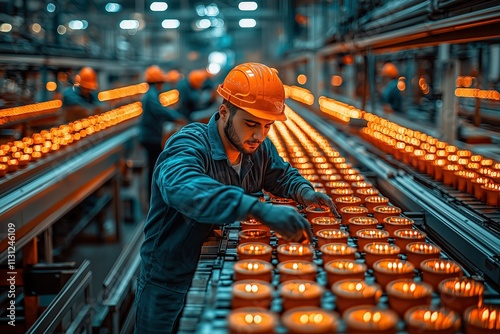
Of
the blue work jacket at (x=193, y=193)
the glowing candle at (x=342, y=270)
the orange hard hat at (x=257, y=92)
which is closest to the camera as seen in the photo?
the glowing candle at (x=342, y=270)

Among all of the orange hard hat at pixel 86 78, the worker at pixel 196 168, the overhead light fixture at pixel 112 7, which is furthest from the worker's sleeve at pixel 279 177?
the overhead light fixture at pixel 112 7

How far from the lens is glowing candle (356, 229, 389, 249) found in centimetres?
203

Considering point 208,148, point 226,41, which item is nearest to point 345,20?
point 208,148

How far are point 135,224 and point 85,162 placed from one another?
2.74m

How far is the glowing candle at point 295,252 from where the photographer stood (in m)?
1.84

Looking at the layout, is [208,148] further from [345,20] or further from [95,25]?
[95,25]

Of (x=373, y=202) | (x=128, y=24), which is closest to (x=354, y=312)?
(x=373, y=202)

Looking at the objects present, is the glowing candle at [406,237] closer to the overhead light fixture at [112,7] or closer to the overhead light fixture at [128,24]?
the overhead light fixture at [128,24]

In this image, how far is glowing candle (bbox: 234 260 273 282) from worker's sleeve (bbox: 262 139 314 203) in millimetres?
861

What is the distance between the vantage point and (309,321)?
1.39m

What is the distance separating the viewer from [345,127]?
6555mm

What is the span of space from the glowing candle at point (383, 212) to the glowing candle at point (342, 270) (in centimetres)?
63

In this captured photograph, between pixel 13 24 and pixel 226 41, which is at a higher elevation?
pixel 226 41

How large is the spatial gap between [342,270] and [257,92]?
79 centimetres
